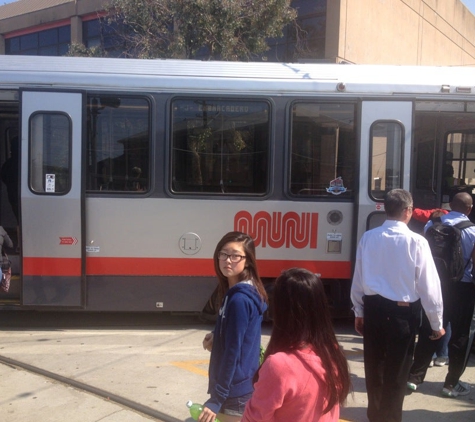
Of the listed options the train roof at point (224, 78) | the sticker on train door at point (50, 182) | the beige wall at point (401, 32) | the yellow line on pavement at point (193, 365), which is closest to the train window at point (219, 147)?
the train roof at point (224, 78)

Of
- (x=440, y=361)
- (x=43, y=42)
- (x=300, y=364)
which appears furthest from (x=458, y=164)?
(x=43, y=42)

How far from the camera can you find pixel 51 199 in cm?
686

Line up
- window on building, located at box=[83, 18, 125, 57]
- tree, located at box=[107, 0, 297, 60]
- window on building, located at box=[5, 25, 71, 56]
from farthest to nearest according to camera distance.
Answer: window on building, located at box=[5, 25, 71, 56] → window on building, located at box=[83, 18, 125, 57] → tree, located at box=[107, 0, 297, 60]

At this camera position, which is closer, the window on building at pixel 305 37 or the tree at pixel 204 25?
the tree at pixel 204 25

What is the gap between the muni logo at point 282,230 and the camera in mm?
6918

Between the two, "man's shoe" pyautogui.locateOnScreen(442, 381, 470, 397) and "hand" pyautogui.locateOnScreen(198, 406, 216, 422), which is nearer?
"hand" pyautogui.locateOnScreen(198, 406, 216, 422)

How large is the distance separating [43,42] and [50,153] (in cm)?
2151

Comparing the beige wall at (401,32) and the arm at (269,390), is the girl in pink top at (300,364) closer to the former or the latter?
the arm at (269,390)

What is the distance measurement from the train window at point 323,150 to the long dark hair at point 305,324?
4589 millimetres

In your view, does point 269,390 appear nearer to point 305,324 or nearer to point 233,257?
point 305,324

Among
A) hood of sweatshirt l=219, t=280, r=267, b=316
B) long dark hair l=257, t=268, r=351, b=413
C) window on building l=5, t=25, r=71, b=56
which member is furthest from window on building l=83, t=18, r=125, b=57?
long dark hair l=257, t=268, r=351, b=413

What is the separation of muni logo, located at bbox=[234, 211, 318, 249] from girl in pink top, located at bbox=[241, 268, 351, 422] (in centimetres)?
446

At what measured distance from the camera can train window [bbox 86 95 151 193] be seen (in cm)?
692

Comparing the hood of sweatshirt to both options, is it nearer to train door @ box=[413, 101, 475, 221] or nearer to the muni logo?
the muni logo
